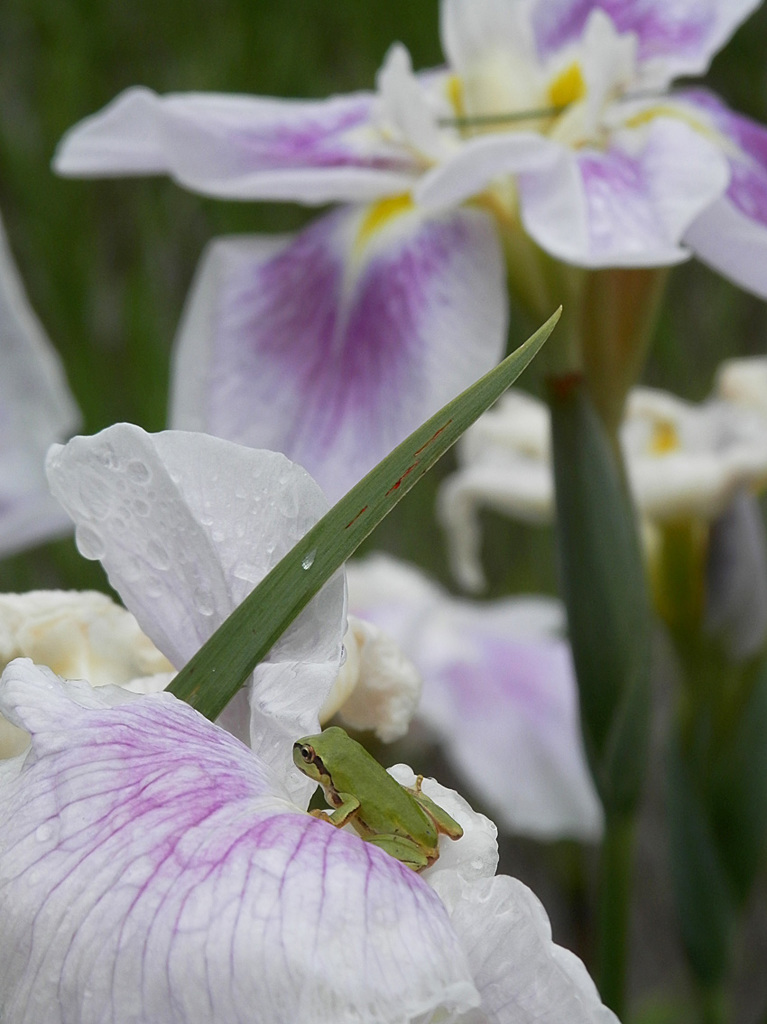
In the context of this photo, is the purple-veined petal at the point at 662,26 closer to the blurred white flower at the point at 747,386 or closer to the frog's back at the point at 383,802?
the blurred white flower at the point at 747,386

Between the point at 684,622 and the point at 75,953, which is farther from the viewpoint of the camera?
the point at 684,622

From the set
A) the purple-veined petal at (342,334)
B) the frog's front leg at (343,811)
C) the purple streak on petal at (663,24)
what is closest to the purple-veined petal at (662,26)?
the purple streak on petal at (663,24)

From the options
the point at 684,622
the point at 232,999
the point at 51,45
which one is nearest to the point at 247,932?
the point at 232,999

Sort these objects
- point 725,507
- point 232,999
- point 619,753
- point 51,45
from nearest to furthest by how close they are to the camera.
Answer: point 232,999, point 619,753, point 725,507, point 51,45

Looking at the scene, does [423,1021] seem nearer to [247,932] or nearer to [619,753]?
[247,932]

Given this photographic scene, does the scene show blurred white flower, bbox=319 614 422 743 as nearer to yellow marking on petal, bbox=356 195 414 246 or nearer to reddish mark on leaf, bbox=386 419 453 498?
reddish mark on leaf, bbox=386 419 453 498

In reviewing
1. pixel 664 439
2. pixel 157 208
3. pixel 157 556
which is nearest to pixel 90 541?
pixel 157 556

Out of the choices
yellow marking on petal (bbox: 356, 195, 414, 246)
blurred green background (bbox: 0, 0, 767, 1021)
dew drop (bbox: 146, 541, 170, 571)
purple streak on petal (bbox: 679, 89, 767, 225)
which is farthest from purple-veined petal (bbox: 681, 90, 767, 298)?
blurred green background (bbox: 0, 0, 767, 1021)

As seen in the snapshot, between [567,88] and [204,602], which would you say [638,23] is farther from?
[204,602]
